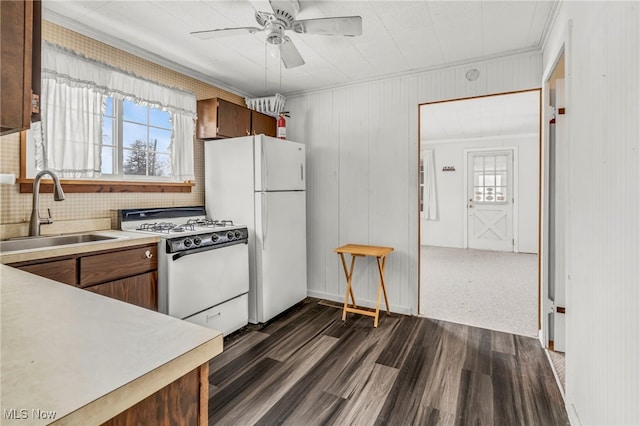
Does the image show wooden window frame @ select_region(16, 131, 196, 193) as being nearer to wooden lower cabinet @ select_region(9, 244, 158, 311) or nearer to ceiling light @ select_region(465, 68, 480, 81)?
wooden lower cabinet @ select_region(9, 244, 158, 311)

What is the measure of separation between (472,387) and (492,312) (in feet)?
5.03

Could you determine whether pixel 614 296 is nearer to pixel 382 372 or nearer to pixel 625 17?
pixel 625 17

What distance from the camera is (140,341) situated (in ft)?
2.23

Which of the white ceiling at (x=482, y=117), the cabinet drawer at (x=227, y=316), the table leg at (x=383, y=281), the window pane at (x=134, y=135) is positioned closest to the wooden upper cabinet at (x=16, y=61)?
the cabinet drawer at (x=227, y=316)

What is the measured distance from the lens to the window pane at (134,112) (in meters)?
2.80

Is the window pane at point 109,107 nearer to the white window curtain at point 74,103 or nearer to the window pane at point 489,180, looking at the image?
Answer: the white window curtain at point 74,103

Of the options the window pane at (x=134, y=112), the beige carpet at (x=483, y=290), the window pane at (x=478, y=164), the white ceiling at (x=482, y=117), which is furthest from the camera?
the window pane at (x=478, y=164)

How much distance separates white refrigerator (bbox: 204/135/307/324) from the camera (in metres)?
3.12

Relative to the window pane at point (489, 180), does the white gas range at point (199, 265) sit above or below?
below

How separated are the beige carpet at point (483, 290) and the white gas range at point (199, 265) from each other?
1.91 metres

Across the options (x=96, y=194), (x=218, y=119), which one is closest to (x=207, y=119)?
(x=218, y=119)


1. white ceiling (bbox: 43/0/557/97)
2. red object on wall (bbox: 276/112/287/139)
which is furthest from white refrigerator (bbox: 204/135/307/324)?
white ceiling (bbox: 43/0/557/97)

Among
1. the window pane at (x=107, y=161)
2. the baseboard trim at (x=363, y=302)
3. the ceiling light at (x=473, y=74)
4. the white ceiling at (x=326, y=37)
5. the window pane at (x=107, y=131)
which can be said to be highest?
the white ceiling at (x=326, y=37)

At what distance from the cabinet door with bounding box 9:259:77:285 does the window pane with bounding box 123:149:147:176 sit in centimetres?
114
